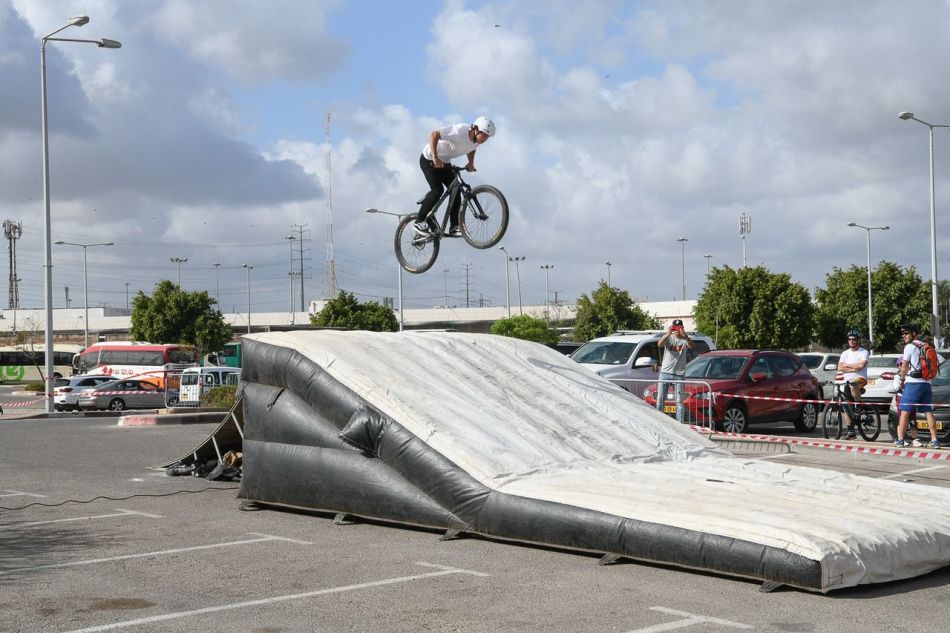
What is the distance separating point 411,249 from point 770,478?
6923 millimetres

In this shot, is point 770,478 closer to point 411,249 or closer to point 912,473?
point 912,473

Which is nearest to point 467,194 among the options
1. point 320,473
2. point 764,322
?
point 320,473

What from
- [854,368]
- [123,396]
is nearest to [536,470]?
[854,368]

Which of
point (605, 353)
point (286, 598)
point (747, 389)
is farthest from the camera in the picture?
point (605, 353)

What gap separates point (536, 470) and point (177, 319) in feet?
214

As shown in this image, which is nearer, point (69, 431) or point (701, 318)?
point (69, 431)

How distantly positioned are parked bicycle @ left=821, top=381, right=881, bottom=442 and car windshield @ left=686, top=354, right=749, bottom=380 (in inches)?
71.3

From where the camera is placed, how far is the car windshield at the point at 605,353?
2175cm

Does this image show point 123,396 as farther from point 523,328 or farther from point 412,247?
point 523,328

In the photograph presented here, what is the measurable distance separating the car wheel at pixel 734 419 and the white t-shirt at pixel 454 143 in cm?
845

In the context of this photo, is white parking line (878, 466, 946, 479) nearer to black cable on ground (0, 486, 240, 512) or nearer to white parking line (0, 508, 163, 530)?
black cable on ground (0, 486, 240, 512)

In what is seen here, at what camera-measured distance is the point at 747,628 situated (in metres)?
6.28

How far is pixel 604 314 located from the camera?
6994 cm

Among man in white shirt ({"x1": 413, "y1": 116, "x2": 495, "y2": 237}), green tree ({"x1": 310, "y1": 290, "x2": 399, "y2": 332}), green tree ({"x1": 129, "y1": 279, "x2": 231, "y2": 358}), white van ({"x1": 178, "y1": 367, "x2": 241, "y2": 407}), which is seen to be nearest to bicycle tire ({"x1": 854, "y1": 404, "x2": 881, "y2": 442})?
man in white shirt ({"x1": 413, "y1": 116, "x2": 495, "y2": 237})
